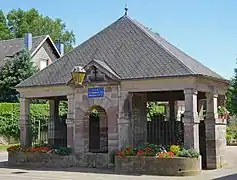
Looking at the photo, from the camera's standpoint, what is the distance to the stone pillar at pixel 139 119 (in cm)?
1983

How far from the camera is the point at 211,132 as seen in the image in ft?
63.5

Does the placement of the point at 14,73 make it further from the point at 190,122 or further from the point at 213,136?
the point at 190,122

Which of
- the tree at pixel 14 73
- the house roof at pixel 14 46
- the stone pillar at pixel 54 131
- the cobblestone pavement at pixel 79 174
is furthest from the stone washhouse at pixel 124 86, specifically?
the house roof at pixel 14 46

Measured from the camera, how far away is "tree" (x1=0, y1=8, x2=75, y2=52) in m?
62.1

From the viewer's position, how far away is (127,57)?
19.9 meters

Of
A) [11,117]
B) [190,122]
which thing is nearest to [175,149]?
[190,122]

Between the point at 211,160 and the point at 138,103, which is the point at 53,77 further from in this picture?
the point at 211,160

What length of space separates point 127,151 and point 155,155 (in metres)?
1.15

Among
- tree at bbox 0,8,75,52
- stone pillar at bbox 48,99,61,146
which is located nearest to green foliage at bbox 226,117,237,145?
stone pillar at bbox 48,99,61,146

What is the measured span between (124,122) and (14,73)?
913 inches

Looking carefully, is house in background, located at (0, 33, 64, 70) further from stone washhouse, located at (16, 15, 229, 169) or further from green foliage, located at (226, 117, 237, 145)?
stone washhouse, located at (16, 15, 229, 169)

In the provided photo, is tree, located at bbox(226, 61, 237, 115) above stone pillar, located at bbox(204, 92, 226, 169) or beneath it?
above

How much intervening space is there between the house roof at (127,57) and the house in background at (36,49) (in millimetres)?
24426

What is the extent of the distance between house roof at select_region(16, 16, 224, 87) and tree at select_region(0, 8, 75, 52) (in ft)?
135
